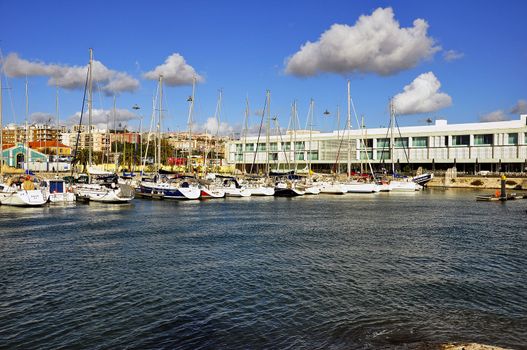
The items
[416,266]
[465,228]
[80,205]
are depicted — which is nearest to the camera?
[416,266]

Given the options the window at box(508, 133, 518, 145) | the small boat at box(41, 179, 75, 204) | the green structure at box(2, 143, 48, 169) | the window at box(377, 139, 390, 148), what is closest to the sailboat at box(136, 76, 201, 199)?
the small boat at box(41, 179, 75, 204)

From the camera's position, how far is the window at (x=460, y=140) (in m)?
123

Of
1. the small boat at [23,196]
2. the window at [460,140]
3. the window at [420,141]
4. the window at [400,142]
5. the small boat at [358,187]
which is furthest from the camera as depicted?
the window at [400,142]

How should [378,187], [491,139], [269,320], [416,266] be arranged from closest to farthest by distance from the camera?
[269,320] < [416,266] < [378,187] < [491,139]

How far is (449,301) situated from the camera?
1952 centimetres

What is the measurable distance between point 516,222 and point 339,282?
31871 mm

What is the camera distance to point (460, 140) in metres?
125

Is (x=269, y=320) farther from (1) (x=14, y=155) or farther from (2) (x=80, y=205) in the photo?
(1) (x=14, y=155)

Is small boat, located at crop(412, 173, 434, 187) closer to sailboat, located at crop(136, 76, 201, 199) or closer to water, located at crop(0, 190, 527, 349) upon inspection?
sailboat, located at crop(136, 76, 201, 199)

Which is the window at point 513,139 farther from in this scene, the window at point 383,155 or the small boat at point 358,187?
the small boat at point 358,187

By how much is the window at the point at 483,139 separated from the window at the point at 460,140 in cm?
201

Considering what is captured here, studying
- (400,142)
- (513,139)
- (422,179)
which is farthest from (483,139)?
(422,179)

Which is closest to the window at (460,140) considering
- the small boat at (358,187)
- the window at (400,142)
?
the window at (400,142)

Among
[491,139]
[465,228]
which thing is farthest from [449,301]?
[491,139]
